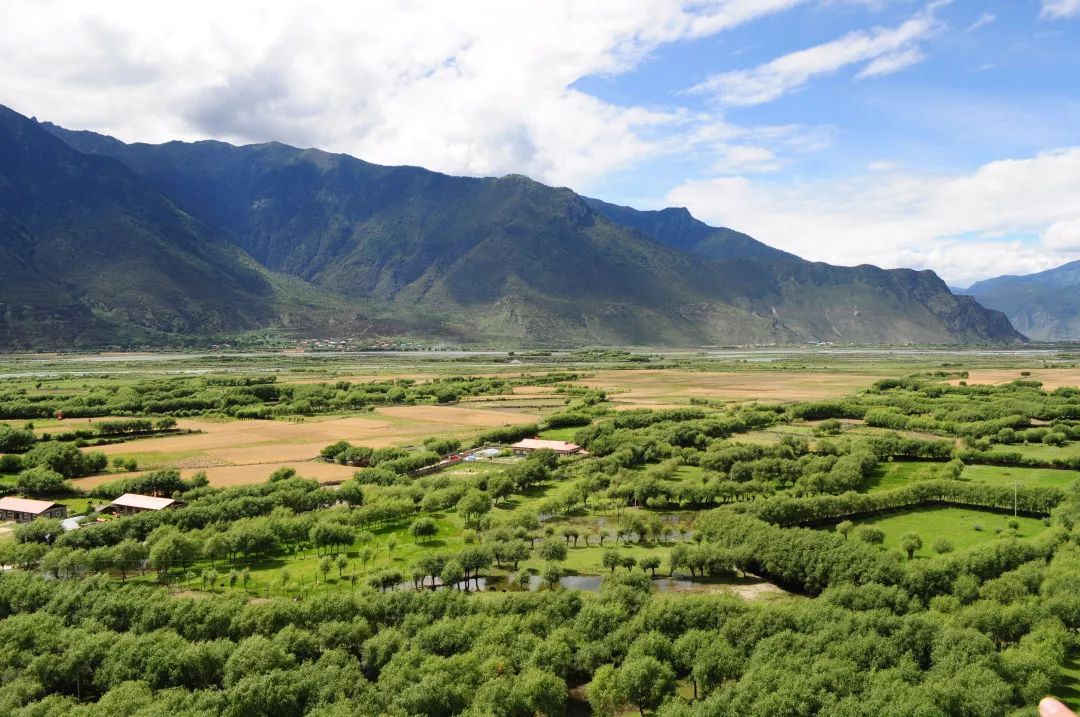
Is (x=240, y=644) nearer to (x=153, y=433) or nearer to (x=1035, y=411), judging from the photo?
(x=153, y=433)

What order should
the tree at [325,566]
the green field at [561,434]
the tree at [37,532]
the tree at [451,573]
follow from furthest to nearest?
the green field at [561,434] < the tree at [37,532] < the tree at [325,566] < the tree at [451,573]

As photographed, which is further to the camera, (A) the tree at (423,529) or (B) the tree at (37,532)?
(A) the tree at (423,529)

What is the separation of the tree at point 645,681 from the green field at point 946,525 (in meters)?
29.0

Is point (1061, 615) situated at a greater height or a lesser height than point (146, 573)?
greater

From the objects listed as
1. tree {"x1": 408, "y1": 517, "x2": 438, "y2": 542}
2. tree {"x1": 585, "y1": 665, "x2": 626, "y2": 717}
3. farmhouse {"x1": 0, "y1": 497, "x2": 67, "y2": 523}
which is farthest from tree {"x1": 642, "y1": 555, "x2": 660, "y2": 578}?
farmhouse {"x1": 0, "y1": 497, "x2": 67, "y2": 523}

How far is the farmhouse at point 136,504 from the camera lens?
6117 cm

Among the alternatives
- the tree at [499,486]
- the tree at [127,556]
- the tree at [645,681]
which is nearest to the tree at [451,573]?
the tree at [645,681]

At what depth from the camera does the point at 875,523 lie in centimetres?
5872

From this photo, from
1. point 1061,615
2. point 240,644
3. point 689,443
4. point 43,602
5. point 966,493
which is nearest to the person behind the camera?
point 240,644

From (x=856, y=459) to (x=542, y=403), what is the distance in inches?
2841

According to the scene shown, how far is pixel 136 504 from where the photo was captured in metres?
61.7

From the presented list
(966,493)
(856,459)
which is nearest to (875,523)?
(966,493)

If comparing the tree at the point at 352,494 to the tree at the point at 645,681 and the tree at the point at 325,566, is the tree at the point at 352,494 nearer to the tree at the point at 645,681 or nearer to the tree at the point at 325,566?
the tree at the point at 325,566

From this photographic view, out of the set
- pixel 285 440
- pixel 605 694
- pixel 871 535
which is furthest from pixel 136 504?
pixel 871 535
